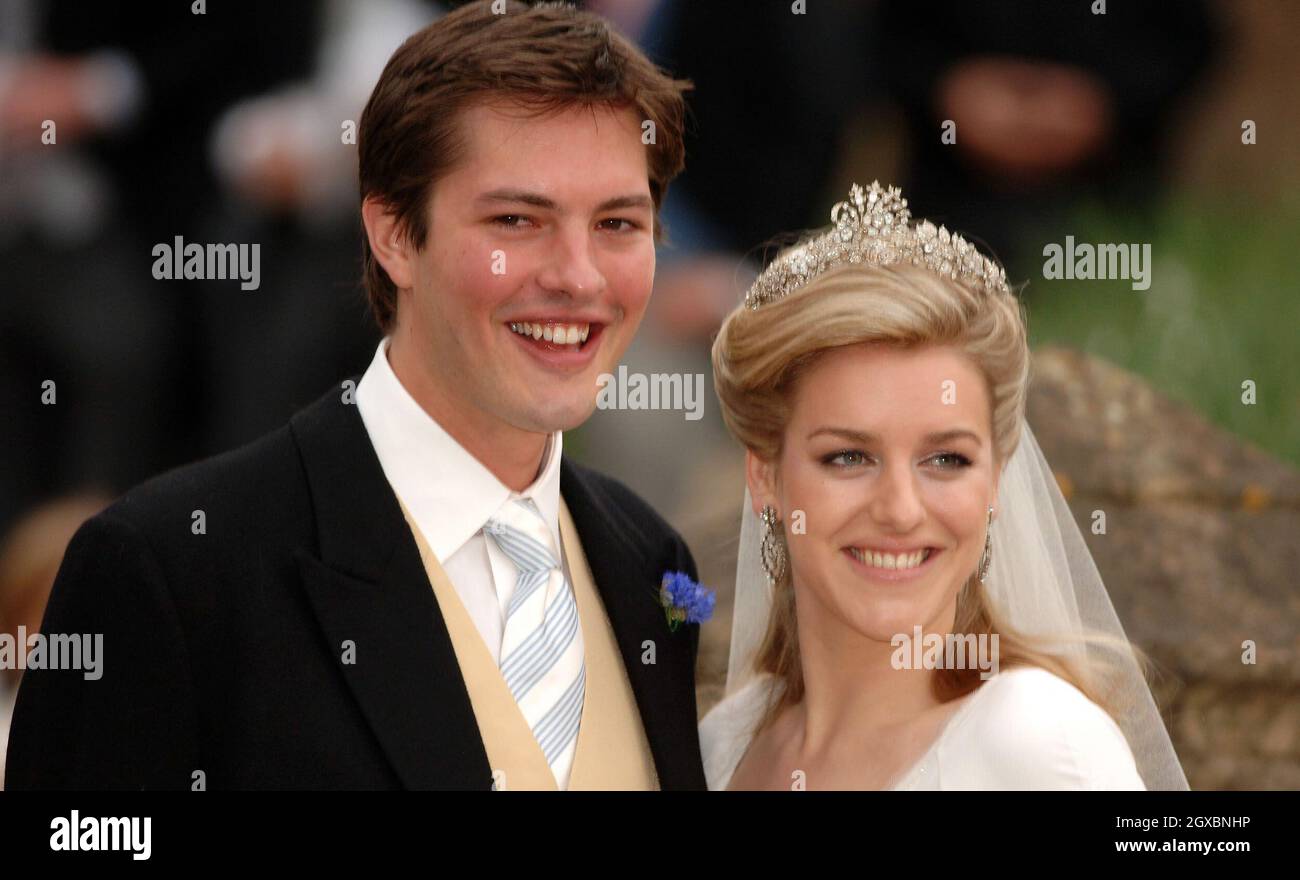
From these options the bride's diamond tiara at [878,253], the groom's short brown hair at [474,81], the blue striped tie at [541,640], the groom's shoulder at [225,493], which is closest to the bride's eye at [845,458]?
the bride's diamond tiara at [878,253]

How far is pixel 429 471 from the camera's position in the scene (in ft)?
9.65

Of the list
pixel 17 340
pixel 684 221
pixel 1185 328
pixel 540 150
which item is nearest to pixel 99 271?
pixel 17 340

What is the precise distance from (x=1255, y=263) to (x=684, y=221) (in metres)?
1.81

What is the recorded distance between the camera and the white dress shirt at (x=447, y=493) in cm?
293

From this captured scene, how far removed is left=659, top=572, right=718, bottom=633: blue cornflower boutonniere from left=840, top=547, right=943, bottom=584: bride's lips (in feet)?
0.96

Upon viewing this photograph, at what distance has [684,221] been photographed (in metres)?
5.04

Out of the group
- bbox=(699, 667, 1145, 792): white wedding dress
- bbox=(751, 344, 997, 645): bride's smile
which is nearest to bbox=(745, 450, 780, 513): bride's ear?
bbox=(751, 344, 997, 645): bride's smile

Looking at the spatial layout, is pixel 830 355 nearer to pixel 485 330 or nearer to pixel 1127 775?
pixel 485 330

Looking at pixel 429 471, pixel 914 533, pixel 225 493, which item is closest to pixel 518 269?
pixel 429 471

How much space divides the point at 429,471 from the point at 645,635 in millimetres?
537

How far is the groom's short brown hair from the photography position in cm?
294

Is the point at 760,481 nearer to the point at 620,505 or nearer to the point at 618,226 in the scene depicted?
the point at 620,505

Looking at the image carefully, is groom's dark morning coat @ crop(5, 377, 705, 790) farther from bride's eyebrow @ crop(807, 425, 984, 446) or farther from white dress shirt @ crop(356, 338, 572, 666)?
bride's eyebrow @ crop(807, 425, 984, 446)

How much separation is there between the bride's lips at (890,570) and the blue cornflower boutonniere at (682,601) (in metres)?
0.29
